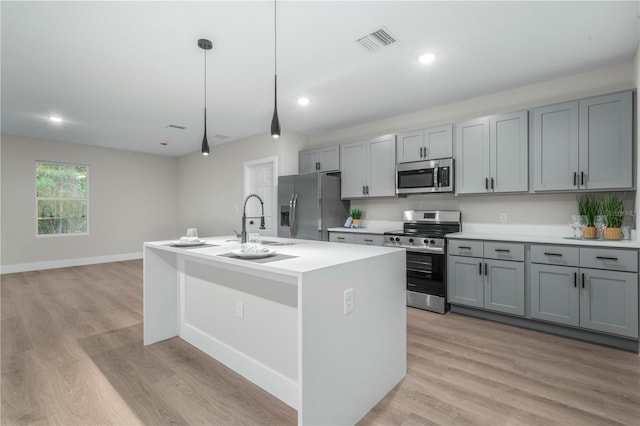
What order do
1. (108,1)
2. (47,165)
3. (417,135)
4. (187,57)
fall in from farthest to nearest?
(47,165)
(417,135)
(187,57)
(108,1)

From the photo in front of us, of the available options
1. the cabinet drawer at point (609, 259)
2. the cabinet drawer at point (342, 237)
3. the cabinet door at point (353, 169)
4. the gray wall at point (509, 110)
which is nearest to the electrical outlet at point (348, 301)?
the cabinet drawer at point (609, 259)

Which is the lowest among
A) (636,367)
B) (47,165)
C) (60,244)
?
(636,367)

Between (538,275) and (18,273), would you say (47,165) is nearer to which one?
(18,273)

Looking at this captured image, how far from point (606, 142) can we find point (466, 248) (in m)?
1.53

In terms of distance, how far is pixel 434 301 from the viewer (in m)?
3.59

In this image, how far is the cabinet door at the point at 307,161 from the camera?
5.22 meters

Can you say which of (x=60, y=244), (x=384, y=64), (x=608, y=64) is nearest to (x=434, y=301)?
(x=384, y=64)

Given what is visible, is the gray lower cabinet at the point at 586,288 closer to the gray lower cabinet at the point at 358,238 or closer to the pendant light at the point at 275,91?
the gray lower cabinet at the point at 358,238

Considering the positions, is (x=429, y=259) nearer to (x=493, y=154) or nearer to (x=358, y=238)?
(x=358, y=238)

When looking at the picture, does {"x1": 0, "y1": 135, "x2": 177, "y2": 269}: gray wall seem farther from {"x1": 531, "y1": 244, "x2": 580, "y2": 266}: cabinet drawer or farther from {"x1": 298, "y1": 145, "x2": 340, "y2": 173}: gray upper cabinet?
{"x1": 531, "y1": 244, "x2": 580, "y2": 266}: cabinet drawer

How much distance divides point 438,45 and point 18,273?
758 cm

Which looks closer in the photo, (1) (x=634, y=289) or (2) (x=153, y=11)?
(2) (x=153, y=11)

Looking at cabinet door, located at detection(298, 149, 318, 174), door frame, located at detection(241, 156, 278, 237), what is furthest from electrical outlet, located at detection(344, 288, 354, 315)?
door frame, located at detection(241, 156, 278, 237)

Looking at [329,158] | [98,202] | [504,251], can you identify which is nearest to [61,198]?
[98,202]
